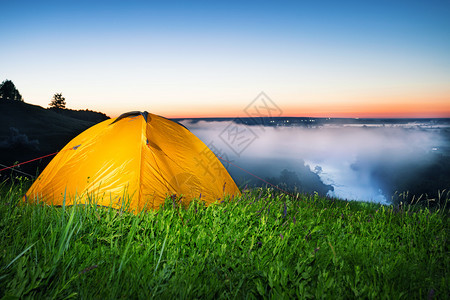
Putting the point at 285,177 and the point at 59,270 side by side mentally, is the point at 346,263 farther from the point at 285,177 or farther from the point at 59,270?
the point at 285,177

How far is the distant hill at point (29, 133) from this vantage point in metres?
31.7

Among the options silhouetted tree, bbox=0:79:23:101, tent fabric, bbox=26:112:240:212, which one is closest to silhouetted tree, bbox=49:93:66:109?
silhouetted tree, bbox=0:79:23:101

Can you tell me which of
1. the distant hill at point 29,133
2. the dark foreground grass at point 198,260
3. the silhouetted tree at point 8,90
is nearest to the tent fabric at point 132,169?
the dark foreground grass at point 198,260

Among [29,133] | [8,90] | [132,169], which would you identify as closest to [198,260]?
[132,169]

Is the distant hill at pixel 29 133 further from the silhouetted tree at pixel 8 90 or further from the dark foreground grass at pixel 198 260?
the silhouetted tree at pixel 8 90

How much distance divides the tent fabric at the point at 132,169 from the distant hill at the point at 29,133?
79.8ft

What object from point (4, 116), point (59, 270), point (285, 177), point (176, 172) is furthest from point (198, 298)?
point (285, 177)

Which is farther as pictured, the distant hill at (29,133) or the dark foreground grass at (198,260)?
the distant hill at (29,133)

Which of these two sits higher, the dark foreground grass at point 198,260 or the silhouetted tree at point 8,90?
the silhouetted tree at point 8,90

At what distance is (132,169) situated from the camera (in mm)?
4828

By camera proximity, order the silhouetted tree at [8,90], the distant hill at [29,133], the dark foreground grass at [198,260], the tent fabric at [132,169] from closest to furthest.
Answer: the dark foreground grass at [198,260]
the tent fabric at [132,169]
the distant hill at [29,133]
the silhouetted tree at [8,90]

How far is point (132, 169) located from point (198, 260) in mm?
2769

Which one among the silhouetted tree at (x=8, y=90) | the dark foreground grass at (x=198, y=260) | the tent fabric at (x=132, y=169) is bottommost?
the dark foreground grass at (x=198, y=260)

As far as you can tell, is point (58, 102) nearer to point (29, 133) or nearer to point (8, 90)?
point (8, 90)
